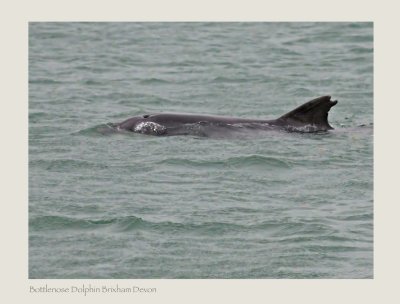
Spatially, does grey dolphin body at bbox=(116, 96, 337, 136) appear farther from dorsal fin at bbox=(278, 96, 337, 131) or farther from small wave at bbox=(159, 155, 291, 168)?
small wave at bbox=(159, 155, 291, 168)

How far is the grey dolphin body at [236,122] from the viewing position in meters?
21.0

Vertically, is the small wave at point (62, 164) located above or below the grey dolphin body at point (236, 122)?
below

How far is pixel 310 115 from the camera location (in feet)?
69.8

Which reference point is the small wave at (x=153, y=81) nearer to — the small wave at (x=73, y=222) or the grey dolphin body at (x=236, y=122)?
the grey dolphin body at (x=236, y=122)

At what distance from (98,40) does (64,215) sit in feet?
74.9

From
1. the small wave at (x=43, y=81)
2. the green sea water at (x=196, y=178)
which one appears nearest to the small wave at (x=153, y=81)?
the green sea water at (x=196, y=178)

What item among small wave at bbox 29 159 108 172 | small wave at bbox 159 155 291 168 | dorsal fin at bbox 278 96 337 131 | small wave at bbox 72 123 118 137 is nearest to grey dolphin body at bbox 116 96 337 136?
dorsal fin at bbox 278 96 337 131

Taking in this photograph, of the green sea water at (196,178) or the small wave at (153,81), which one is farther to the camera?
the small wave at (153,81)

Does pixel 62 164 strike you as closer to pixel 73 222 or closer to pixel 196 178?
pixel 196 178

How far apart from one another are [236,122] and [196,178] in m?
3.81

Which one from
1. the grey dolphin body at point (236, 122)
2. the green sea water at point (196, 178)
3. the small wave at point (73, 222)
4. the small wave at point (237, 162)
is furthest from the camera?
the grey dolphin body at point (236, 122)

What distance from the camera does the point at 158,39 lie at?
3766 centimetres

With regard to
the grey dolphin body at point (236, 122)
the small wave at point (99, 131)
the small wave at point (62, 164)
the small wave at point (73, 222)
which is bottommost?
the small wave at point (73, 222)

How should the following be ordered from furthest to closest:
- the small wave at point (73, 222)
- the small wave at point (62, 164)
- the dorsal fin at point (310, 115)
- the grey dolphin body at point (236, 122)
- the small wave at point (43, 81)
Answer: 1. the small wave at point (43, 81)
2. the dorsal fin at point (310, 115)
3. the grey dolphin body at point (236, 122)
4. the small wave at point (62, 164)
5. the small wave at point (73, 222)
